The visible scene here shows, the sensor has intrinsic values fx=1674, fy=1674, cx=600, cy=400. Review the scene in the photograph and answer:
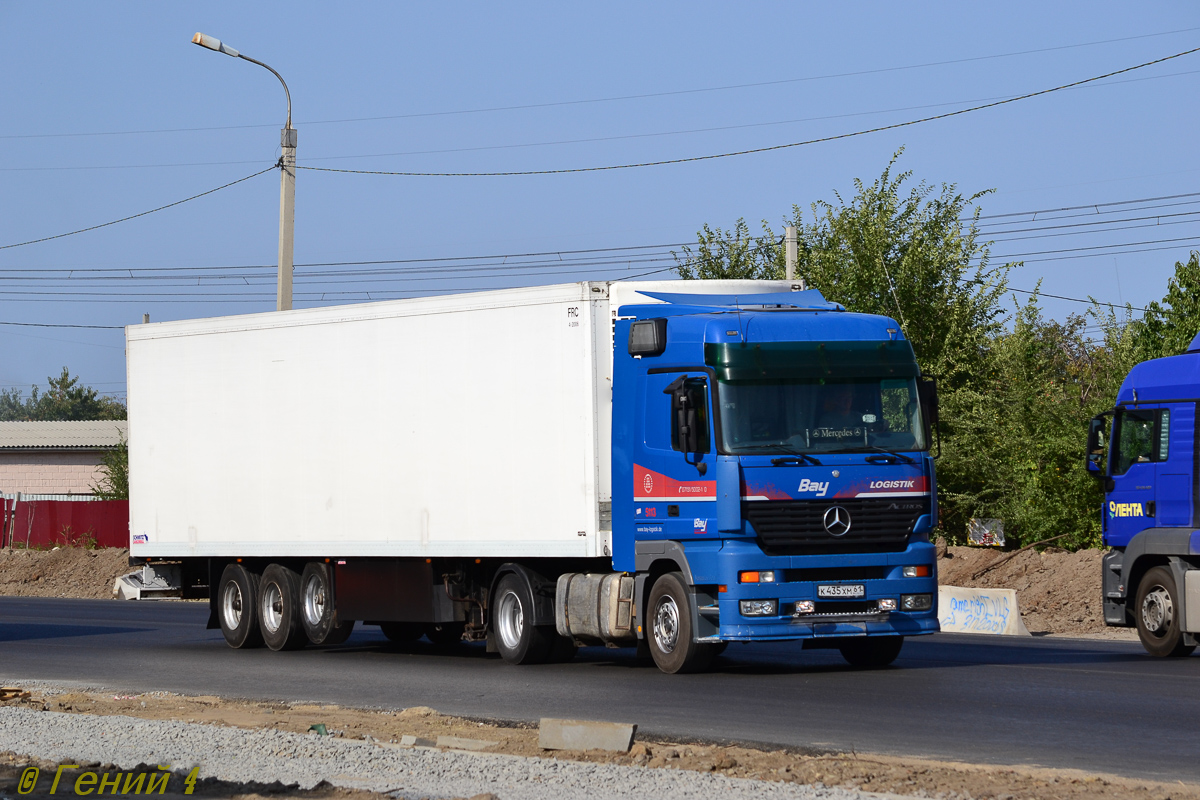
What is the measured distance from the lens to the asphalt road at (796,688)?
425 inches

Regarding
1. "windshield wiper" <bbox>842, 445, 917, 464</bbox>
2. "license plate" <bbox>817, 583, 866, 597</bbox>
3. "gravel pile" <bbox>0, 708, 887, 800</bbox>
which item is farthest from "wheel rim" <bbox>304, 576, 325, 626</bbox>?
"gravel pile" <bbox>0, 708, 887, 800</bbox>

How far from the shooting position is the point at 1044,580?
26734 mm

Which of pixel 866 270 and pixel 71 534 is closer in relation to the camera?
pixel 866 270

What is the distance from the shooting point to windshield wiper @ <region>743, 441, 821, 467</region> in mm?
14966

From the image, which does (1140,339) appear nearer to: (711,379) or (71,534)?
(711,379)

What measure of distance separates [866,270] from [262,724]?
25.0 meters

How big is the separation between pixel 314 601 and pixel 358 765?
10.3 meters

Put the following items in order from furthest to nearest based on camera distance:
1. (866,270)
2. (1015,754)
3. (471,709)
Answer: (866,270), (471,709), (1015,754)

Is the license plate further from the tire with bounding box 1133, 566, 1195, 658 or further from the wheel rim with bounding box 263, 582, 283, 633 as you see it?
the wheel rim with bounding box 263, 582, 283, 633

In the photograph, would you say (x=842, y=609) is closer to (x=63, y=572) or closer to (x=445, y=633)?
(x=445, y=633)

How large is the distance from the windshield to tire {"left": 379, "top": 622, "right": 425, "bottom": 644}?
23.3 ft

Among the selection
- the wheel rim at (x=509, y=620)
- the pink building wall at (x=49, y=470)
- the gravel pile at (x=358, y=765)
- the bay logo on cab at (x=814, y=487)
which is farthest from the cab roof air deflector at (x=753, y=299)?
the pink building wall at (x=49, y=470)

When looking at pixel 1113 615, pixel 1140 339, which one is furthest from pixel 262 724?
pixel 1140 339

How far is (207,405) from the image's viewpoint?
803 inches
